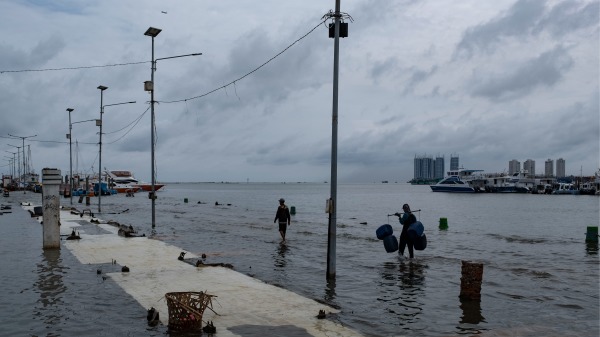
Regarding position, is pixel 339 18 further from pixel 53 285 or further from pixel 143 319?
pixel 53 285

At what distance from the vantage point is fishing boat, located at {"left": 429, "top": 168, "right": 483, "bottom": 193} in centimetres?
13712

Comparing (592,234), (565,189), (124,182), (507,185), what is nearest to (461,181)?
(507,185)

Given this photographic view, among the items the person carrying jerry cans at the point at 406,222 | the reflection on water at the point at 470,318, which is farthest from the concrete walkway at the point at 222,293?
the person carrying jerry cans at the point at 406,222

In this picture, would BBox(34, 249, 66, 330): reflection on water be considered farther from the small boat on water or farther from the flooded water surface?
the small boat on water

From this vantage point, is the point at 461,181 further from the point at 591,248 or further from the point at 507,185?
the point at 591,248

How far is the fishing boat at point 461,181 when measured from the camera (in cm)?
13712

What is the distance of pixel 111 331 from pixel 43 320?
149 centimetres

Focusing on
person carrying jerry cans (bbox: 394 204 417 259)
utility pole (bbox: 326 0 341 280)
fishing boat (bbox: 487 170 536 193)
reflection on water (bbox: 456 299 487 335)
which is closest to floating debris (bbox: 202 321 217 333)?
reflection on water (bbox: 456 299 487 335)

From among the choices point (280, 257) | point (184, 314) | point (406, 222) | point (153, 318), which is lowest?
point (280, 257)

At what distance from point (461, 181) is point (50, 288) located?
13495cm

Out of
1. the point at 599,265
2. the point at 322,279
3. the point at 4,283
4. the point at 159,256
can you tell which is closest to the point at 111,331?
the point at 4,283

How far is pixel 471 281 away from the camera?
38.4 feet

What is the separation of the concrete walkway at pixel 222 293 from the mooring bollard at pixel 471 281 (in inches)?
138

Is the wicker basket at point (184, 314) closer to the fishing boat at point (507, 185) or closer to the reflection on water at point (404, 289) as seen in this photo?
the reflection on water at point (404, 289)
